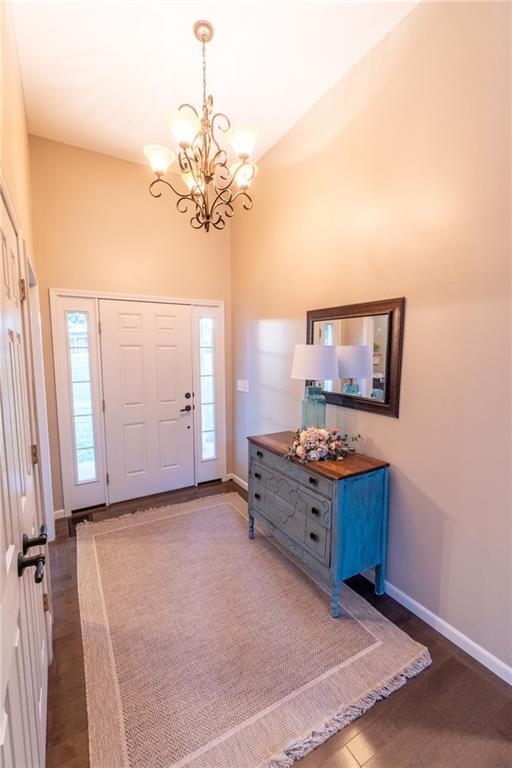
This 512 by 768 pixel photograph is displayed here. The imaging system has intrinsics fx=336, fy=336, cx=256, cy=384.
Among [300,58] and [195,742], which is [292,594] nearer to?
[195,742]

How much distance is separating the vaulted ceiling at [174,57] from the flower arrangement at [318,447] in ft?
8.13

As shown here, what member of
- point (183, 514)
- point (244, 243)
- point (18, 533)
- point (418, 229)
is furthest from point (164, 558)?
point (244, 243)

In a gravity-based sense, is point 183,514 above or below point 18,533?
below

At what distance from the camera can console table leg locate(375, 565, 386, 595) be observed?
223cm

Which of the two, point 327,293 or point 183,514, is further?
point 183,514

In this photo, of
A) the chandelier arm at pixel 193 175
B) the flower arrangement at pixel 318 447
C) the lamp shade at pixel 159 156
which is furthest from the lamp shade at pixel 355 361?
the lamp shade at pixel 159 156

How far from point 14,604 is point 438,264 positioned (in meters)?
2.31

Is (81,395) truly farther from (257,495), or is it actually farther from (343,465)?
(343,465)

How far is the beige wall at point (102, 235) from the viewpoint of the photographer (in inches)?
119

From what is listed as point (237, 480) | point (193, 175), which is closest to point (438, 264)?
point (193, 175)

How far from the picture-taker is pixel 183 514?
3270 millimetres

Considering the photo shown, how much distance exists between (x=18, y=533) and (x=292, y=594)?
1.77 m

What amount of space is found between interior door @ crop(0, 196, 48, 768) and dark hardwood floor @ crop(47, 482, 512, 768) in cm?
14

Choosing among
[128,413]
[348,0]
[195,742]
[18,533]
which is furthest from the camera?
[128,413]
